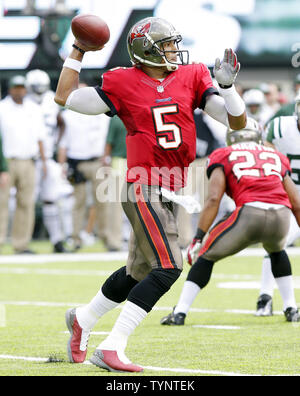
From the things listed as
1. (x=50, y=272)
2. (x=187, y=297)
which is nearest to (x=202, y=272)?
(x=187, y=297)

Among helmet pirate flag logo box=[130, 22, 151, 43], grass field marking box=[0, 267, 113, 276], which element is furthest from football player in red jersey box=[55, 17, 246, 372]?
grass field marking box=[0, 267, 113, 276]

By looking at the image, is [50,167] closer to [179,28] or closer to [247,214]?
[179,28]

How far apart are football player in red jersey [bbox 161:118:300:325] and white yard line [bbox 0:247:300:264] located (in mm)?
4928

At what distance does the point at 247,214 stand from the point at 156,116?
171cm

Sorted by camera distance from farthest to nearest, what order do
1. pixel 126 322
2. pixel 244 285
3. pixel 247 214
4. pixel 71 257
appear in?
pixel 71 257
pixel 244 285
pixel 247 214
pixel 126 322

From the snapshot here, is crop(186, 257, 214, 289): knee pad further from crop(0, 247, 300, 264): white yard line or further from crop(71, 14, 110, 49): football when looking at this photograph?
crop(0, 247, 300, 264): white yard line

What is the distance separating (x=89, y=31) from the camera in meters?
4.84

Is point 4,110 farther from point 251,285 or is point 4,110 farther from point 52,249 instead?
point 251,285

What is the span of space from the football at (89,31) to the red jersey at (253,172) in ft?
5.89

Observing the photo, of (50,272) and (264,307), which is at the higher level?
(264,307)

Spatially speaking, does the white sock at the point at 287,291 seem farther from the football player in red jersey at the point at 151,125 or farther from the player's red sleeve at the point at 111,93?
the player's red sleeve at the point at 111,93

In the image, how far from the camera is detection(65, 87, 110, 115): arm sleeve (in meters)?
4.75

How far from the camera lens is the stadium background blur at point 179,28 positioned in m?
16.5

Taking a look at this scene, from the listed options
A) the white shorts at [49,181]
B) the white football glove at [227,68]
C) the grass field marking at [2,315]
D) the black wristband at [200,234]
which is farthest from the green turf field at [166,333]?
the white shorts at [49,181]
